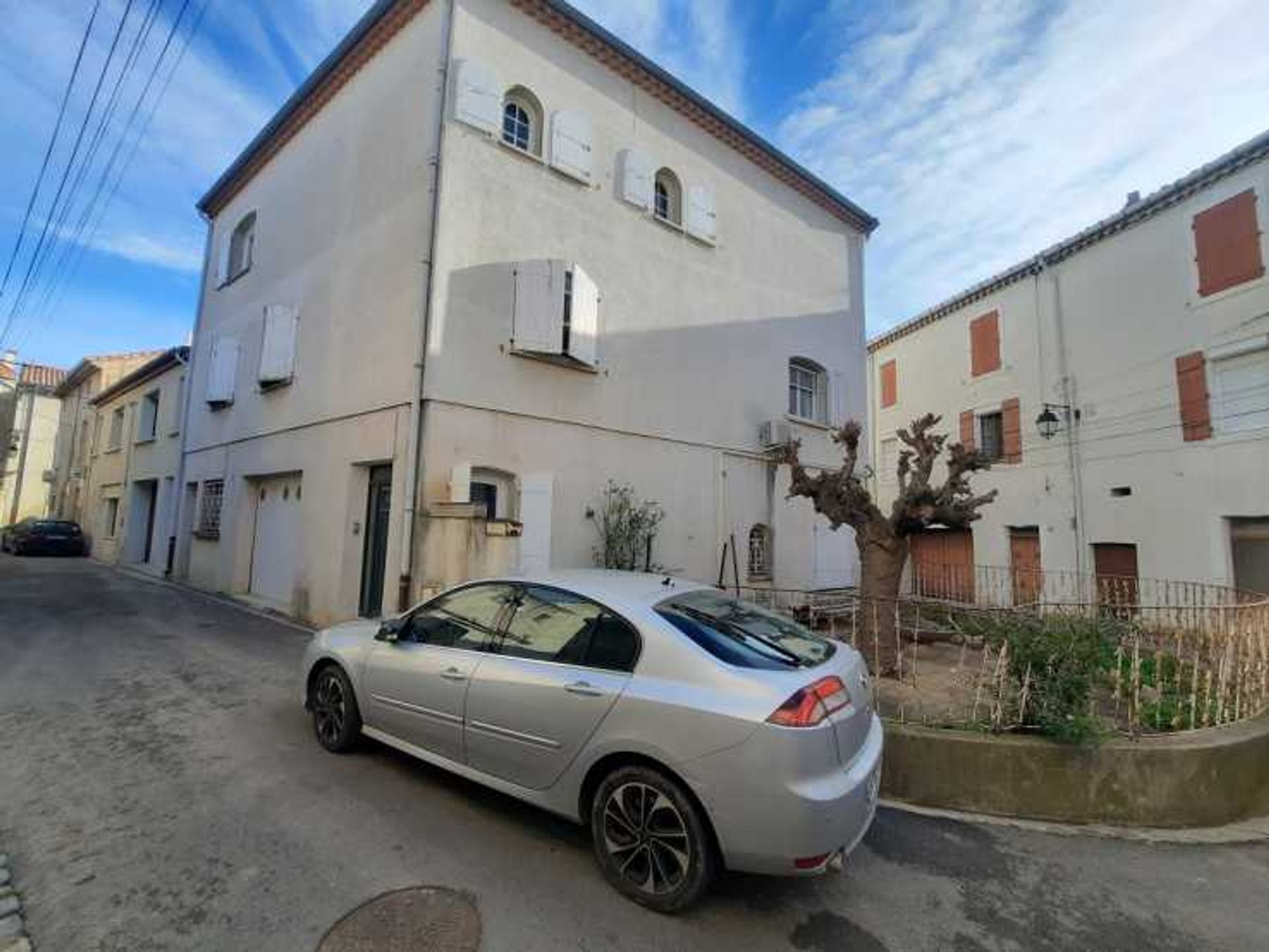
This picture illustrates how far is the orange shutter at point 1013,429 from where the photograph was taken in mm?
15211

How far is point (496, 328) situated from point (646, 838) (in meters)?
7.03

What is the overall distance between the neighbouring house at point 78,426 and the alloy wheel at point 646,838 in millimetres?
26135

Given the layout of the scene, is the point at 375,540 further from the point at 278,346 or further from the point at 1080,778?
the point at 1080,778

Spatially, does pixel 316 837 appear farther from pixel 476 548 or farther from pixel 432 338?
pixel 432 338

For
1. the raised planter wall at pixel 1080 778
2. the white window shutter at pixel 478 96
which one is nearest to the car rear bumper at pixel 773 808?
the raised planter wall at pixel 1080 778

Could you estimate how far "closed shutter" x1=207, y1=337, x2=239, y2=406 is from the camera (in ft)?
38.9

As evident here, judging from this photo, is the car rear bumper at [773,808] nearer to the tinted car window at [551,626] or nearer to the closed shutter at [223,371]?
the tinted car window at [551,626]

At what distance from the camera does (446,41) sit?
27.1 feet

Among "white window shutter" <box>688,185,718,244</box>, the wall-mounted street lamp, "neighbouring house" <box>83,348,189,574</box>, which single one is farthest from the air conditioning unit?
"neighbouring house" <box>83,348,189,574</box>

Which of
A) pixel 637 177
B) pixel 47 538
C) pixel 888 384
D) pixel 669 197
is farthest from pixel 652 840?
pixel 47 538

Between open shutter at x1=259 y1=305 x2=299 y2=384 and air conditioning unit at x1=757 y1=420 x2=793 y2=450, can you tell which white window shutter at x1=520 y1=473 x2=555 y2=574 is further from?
open shutter at x1=259 y1=305 x2=299 y2=384

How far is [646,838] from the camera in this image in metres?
2.75

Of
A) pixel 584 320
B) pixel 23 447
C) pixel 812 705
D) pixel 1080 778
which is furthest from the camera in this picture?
pixel 23 447

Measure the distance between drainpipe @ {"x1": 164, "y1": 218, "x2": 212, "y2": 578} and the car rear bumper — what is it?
48.2 feet
